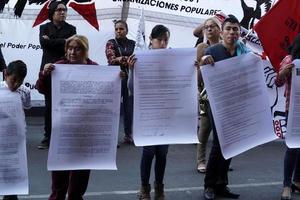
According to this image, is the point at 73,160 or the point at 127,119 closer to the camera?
the point at 73,160

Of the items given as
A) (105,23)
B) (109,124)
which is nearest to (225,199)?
(109,124)

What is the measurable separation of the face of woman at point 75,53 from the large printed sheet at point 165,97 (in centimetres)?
49

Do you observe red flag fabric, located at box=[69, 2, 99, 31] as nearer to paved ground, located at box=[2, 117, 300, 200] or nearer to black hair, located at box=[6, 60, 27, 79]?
paved ground, located at box=[2, 117, 300, 200]

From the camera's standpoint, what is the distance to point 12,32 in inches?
372

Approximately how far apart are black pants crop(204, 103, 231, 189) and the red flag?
1.32 m

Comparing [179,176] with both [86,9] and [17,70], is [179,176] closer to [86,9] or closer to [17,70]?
[17,70]

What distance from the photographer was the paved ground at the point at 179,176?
18.4 feet

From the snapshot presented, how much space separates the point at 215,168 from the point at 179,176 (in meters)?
1.03

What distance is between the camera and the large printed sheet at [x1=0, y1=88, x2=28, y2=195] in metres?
4.47

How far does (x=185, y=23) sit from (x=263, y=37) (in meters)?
3.85

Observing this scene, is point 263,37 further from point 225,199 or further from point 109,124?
point 109,124

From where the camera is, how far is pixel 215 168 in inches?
210

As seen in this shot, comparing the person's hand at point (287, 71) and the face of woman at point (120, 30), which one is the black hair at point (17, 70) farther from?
the face of woman at point (120, 30)

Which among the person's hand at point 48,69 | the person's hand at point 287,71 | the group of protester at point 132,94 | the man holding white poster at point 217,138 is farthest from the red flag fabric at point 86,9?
the person's hand at point 48,69
